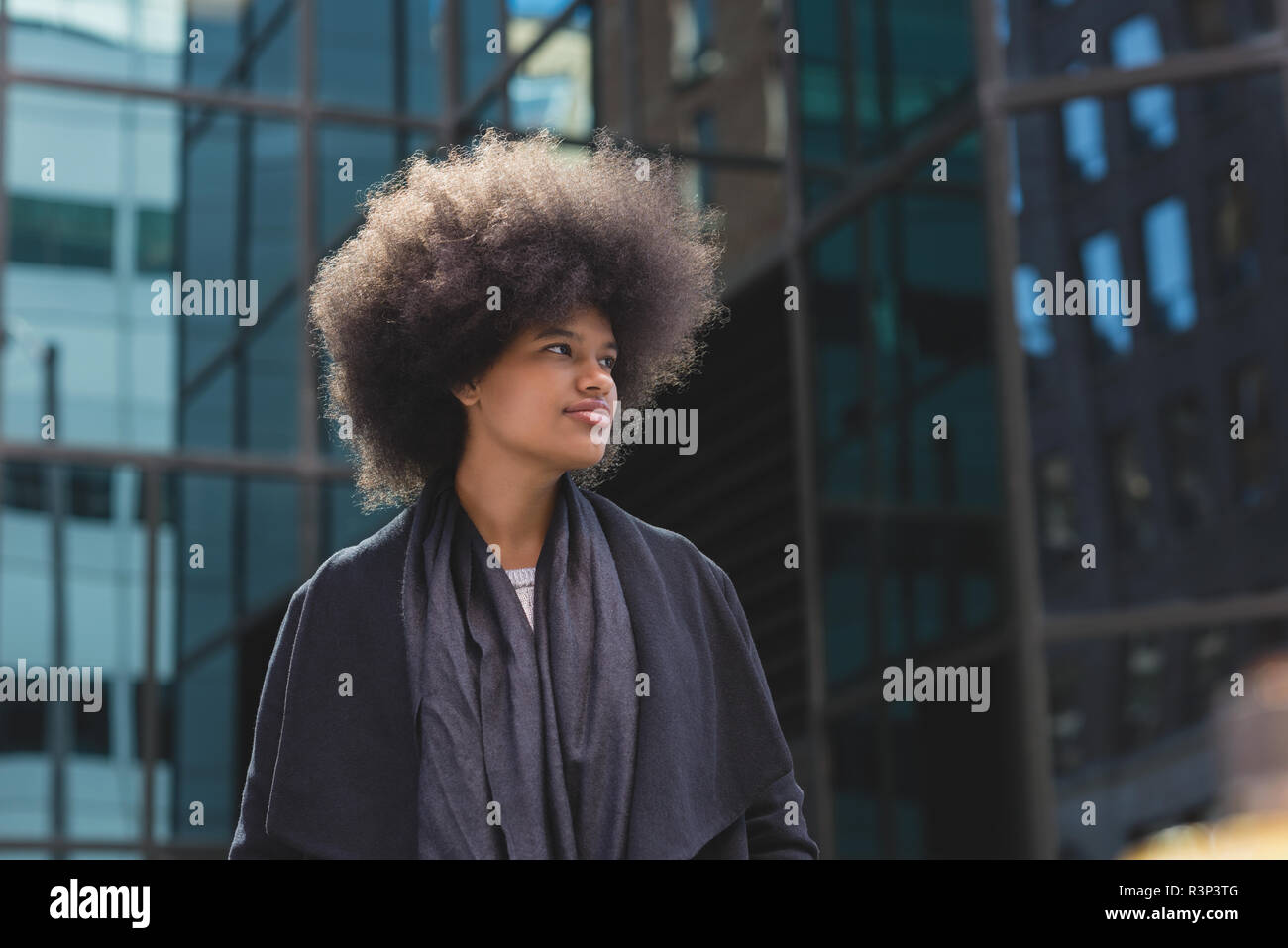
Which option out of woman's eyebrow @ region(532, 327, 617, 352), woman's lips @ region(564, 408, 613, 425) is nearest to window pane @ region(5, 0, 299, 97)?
woman's eyebrow @ region(532, 327, 617, 352)

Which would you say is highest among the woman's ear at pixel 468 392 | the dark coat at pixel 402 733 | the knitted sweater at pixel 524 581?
the woman's ear at pixel 468 392

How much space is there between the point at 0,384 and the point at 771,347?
15.0 feet

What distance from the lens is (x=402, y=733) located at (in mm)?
2652

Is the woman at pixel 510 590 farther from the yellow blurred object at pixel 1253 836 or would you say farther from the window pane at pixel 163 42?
the window pane at pixel 163 42

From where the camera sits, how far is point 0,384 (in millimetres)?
11062

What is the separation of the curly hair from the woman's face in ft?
0.10

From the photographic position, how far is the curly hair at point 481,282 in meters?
2.92

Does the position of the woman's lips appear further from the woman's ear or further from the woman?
the woman's ear

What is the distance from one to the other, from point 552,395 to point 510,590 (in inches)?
11.8

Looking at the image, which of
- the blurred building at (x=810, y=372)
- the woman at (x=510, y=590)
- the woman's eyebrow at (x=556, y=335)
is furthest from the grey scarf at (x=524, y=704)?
the blurred building at (x=810, y=372)

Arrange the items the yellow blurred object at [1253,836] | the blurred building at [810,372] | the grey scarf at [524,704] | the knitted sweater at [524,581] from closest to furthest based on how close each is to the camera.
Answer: the yellow blurred object at [1253,836], the grey scarf at [524,704], the knitted sweater at [524,581], the blurred building at [810,372]

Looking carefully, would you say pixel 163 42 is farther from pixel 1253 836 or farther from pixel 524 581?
pixel 1253 836

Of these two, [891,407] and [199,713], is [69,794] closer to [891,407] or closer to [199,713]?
[199,713]

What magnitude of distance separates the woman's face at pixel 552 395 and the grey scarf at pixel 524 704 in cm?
14
